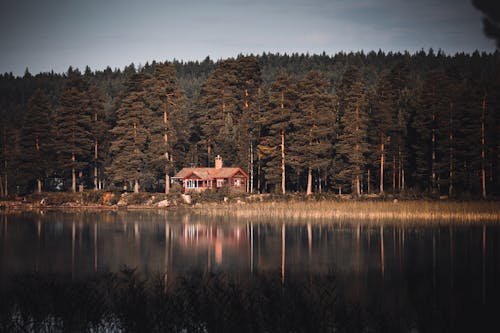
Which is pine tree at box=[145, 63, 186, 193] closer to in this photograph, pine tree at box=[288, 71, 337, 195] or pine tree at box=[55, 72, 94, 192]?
pine tree at box=[55, 72, 94, 192]

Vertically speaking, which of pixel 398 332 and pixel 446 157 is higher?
pixel 446 157

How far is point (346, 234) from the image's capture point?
40406 mm

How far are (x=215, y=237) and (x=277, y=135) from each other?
3414cm

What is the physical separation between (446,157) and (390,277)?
41.8 m

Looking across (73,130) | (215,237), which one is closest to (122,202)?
(73,130)

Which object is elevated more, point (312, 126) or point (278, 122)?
point (278, 122)

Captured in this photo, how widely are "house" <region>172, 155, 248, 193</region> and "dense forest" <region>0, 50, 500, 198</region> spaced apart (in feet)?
5.82

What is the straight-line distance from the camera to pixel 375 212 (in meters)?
50.1

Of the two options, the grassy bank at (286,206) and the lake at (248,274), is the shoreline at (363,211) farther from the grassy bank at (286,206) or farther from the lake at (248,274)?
the lake at (248,274)

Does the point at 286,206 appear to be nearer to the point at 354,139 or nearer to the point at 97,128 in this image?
the point at 354,139

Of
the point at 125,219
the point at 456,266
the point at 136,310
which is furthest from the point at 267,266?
the point at 125,219

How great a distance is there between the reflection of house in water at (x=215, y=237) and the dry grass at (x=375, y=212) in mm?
7439

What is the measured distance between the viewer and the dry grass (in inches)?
1823

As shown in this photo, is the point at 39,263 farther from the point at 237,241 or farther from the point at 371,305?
the point at 371,305
